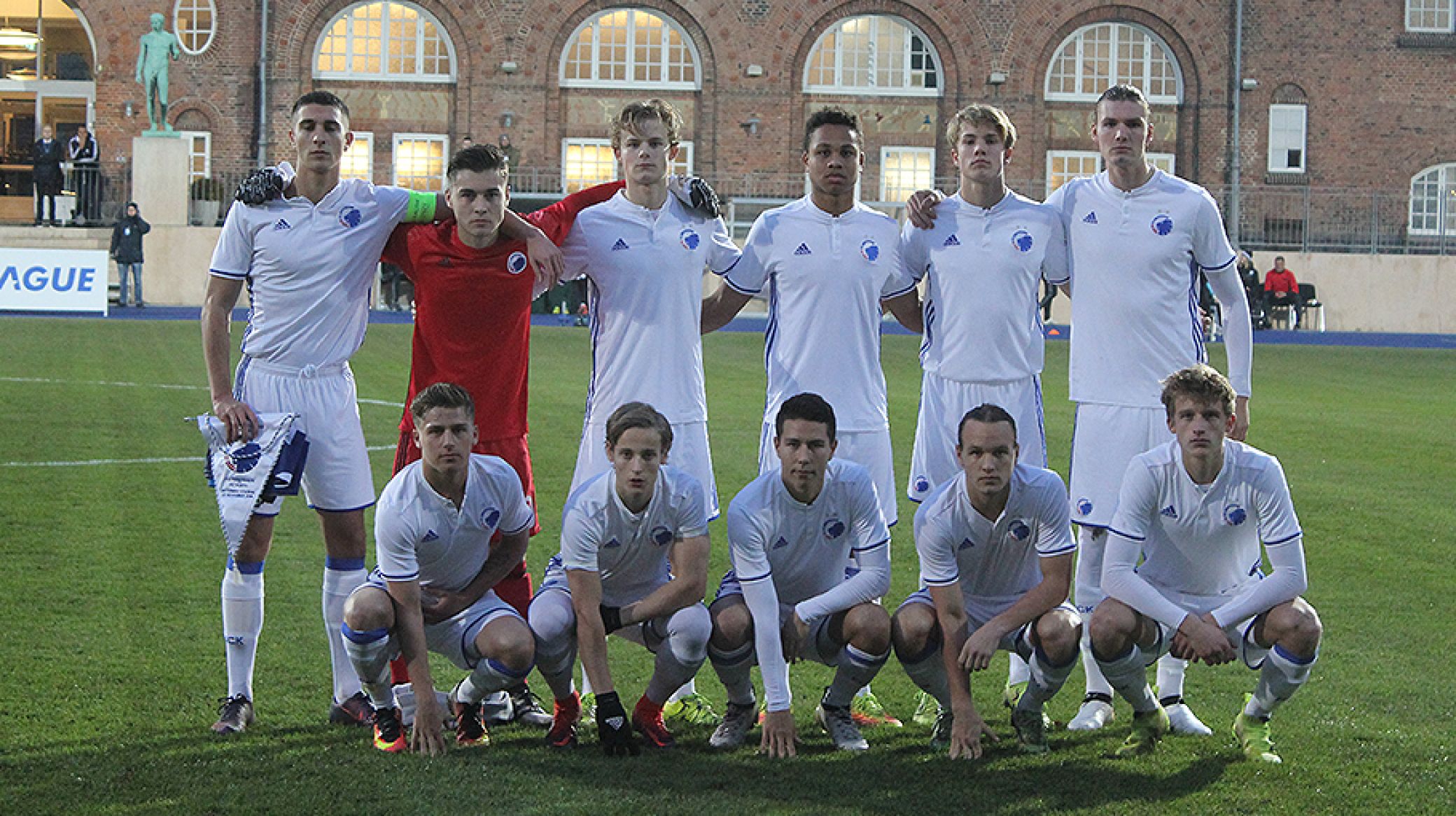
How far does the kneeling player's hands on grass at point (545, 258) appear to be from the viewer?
5.93m

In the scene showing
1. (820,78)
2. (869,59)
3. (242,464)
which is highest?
(869,59)

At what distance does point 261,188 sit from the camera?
5.81 m

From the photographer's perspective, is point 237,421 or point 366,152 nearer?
point 237,421

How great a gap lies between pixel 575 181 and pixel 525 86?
7.54 feet

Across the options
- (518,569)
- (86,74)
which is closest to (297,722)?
(518,569)

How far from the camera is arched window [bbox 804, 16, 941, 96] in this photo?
3775 centimetres

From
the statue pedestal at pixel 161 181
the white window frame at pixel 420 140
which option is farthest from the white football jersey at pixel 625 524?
Result: the white window frame at pixel 420 140

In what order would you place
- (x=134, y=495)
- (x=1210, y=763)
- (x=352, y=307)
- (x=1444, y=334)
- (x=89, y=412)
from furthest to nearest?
(x=1444, y=334) → (x=89, y=412) → (x=134, y=495) → (x=352, y=307) → (x=1210, y=763)

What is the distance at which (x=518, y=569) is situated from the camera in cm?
609

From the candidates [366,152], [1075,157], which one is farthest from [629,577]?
[1075,157]

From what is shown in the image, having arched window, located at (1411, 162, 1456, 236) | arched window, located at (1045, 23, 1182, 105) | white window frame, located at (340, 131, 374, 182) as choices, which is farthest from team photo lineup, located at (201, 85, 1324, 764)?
arched window, located at (1411, 162, 1456, 236)

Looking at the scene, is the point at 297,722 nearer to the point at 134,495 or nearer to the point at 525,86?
the point at 134,495

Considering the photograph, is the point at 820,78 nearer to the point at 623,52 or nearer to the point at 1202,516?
the point at 623,52

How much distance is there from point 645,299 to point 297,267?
48.3 inches
